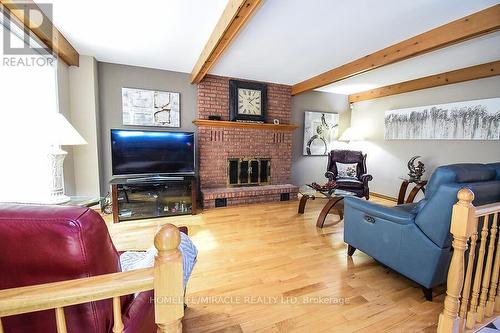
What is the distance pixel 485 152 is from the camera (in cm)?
340

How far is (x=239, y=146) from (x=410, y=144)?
3290 millimetres

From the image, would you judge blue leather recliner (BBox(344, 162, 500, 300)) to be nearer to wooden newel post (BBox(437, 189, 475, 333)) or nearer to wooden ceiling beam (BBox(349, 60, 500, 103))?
wooden newel post (BBox(437, 189, 475, 333))

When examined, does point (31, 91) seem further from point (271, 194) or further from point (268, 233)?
point (271, 194)

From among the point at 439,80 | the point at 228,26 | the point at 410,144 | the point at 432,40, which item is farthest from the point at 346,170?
the point at 228,26

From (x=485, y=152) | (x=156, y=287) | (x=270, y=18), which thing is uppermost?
(x=270, y=18)

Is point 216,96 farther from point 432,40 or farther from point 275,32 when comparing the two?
point 432,40

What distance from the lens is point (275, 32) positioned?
251 centimetres

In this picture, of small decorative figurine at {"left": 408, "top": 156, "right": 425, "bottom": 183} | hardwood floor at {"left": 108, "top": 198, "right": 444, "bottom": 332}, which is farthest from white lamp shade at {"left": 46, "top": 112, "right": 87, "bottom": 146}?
small decorative figurine at {"left": 408, "top": 156, "right": 425, "bottom": 183}

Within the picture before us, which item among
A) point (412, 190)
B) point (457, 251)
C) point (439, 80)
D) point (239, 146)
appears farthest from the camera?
point (239, 146)

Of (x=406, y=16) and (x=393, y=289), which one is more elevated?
(x=406, y=16)

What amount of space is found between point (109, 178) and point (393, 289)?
4.01 m

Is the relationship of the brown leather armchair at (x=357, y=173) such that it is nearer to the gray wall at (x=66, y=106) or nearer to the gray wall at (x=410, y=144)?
the gray wall at (x=410, y=144)

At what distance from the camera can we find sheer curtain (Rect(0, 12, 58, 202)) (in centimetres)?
218

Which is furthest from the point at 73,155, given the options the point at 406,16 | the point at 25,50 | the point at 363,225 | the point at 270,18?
the point at 406,16
